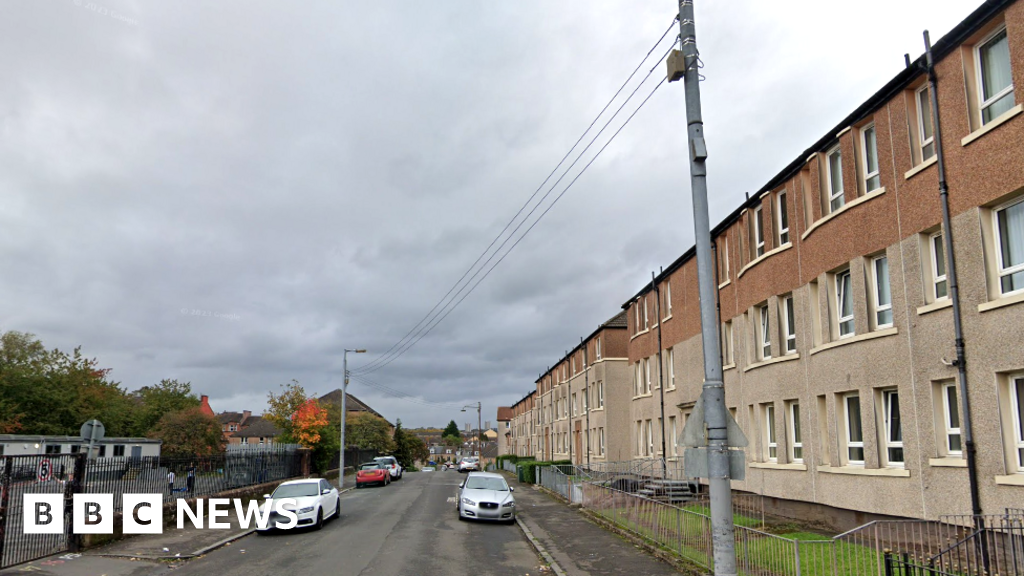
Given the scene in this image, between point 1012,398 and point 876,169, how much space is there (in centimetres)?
568

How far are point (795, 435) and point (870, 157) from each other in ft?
24.0

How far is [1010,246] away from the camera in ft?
38.0

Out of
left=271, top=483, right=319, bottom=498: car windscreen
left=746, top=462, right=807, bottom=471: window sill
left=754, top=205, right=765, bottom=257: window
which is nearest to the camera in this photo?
left=746, top=462, right=807, bottom=471: window sill

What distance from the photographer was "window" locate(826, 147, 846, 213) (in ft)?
54.4

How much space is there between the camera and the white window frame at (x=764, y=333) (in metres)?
20.4

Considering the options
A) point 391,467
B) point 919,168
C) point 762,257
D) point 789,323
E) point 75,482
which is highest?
point 919,168

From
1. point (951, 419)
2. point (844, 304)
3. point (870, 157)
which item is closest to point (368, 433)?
point (844, 304)

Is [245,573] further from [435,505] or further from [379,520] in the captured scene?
[435,505]

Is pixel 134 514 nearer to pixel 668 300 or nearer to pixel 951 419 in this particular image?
pixel 951 419

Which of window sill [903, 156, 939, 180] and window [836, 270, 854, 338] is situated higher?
window sill [903, 156, 939, 180]

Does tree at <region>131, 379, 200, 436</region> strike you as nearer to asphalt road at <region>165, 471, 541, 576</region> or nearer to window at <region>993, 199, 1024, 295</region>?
asphalt road at <region>165, 471, 541, 576</region>

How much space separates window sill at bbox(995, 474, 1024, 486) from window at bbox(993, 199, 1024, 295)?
Result: 9.30 feet

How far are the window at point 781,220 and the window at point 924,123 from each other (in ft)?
18.8

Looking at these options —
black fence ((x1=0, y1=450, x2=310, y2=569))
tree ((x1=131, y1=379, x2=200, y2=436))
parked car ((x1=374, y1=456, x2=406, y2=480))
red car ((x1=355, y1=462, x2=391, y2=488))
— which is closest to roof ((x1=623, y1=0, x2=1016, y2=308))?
black fence ((x1=0, y1=450, x2=310, y2=569))
